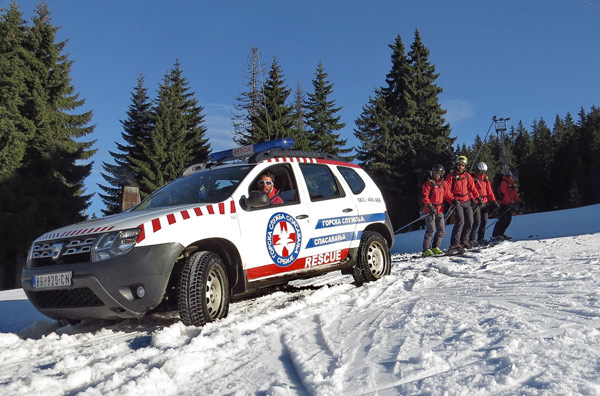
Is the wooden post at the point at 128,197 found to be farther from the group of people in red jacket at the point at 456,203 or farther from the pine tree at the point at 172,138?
the pine tree at the point at 172,138

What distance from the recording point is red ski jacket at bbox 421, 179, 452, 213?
9789 millimetres

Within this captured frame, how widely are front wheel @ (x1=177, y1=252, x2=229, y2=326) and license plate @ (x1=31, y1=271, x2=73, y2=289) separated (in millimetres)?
915

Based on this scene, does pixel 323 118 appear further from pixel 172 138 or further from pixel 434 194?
pixel 434 194

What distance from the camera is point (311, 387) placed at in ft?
8.12

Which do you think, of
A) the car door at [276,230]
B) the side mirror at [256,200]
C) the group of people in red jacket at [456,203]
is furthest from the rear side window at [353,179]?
the group of people in red jacket at [456,203]

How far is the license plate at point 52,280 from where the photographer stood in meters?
3.93

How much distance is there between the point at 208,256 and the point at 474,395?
2.72 metres

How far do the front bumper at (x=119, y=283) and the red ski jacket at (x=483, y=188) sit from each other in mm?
8202

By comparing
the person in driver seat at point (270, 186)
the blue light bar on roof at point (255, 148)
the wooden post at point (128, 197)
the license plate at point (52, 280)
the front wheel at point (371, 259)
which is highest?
the blue light bar on roof at point (255, 148)

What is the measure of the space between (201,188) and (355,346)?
2.60 meters

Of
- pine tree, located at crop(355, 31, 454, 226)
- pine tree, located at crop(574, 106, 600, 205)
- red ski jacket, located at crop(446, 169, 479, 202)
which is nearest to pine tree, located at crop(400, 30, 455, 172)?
pine tree, located at crop(355, 31, 454, 226)

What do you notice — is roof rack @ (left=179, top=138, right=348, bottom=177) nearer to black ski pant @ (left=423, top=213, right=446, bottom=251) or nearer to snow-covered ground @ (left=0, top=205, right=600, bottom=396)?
snow-covered ground @ (left=0, top=205, right=600, bottom=396)

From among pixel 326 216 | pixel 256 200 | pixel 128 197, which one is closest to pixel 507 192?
pixel 326 216

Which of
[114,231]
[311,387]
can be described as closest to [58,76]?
[114,231]
